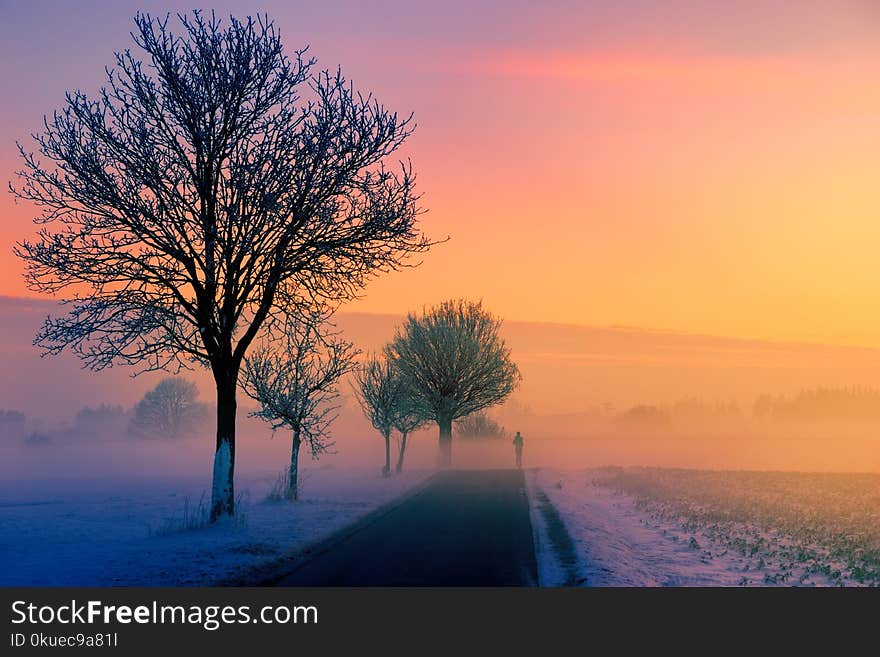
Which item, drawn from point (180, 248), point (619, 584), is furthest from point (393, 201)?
point (619, 584)

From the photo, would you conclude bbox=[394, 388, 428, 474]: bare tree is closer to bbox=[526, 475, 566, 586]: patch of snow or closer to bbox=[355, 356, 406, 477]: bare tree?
bbox=[355, 356, 406, 477]: bare tree

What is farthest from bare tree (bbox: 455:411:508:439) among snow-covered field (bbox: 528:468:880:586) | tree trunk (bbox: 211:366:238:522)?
tree trunk (bbox: 211:366:238:522)

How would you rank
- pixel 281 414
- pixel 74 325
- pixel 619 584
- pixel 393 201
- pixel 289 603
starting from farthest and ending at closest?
pixel 281 414 < pixel 393 201 < pixel 74 325 < pixel 619 584 < pixel 289 603

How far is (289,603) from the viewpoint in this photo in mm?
10477

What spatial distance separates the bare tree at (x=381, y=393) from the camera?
49875mm

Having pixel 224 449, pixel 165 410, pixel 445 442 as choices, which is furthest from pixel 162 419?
pixel 224 449

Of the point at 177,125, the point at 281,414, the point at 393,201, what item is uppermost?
the point at 177,125

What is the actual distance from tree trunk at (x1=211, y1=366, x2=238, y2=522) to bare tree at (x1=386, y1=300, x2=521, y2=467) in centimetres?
3382

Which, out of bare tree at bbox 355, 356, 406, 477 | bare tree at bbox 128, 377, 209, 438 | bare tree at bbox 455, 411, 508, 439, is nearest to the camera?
bare tree at bbox 355, 356, 406, 477

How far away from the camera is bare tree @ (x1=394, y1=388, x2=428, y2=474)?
52.6 m

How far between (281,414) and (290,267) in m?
13.5

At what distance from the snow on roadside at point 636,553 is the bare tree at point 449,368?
2746 cm

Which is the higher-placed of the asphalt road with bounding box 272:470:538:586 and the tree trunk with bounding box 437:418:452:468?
the tree trunk with bounding box 437:418:452:468

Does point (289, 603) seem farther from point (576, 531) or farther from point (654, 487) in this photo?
point (654, 487)
